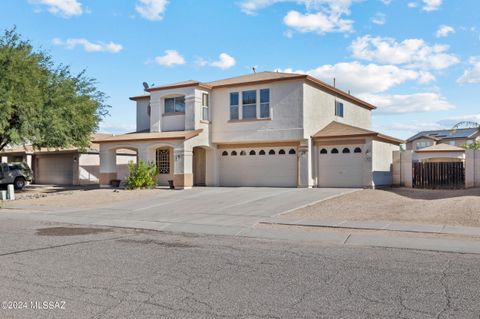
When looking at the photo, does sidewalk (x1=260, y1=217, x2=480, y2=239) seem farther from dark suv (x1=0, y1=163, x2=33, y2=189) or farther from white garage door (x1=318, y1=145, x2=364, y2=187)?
dark suv (x1=0, y1=163, x2=33, y2=189)

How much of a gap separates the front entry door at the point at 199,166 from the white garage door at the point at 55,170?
39.8 feet

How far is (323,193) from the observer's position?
23562 mm

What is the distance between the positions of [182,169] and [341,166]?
30.0 ft

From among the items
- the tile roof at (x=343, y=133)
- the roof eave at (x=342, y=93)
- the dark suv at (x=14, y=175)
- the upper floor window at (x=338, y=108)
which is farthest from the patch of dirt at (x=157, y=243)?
the dark suv at (x=14, y=175)

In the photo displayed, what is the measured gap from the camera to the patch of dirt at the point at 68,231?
43.3ft

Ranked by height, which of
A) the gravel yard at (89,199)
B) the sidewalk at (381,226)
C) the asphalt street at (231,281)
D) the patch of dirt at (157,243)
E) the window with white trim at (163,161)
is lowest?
the patch of dirt at (157,243)

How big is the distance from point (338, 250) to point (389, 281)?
289cm

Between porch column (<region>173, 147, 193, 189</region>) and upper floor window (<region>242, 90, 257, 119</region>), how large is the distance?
419 centimetres

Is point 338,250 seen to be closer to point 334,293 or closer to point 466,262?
point 466,262

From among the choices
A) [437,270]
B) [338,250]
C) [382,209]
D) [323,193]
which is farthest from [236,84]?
[437,270]

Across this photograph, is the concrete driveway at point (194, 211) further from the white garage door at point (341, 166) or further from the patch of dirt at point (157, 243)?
the white garage door at point (341, 166)

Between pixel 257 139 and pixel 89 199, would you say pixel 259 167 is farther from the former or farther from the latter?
pixel 89 199

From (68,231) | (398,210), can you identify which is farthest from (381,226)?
(68,231)

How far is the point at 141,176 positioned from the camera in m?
28.2
